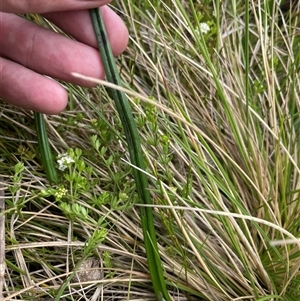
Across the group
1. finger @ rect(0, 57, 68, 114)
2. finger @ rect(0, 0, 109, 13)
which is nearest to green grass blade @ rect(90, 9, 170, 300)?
finger @ rect(0, 0, 109, 13)

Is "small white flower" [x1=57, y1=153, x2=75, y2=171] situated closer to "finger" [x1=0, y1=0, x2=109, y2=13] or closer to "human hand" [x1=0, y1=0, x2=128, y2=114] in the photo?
"human hand" [x1=0, y1=0, x2=128, y2=114]

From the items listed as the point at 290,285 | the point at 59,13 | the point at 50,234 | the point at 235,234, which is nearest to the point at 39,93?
the point at 59,13

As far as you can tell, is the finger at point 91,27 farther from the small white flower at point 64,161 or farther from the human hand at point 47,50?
the small white flower at point 64,161

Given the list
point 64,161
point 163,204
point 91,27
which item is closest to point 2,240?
point 64,161

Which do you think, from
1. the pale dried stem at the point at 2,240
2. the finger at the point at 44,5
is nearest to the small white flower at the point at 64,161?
the pale dried stem at the point at 2,240

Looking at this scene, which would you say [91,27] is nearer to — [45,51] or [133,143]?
[45,51]

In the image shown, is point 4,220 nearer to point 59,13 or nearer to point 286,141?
point 59,13

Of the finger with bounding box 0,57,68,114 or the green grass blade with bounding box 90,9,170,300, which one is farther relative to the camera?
the finger with bounding box 0,57,68,114

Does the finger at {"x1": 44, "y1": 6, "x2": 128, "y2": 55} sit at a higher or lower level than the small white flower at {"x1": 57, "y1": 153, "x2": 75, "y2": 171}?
higher
